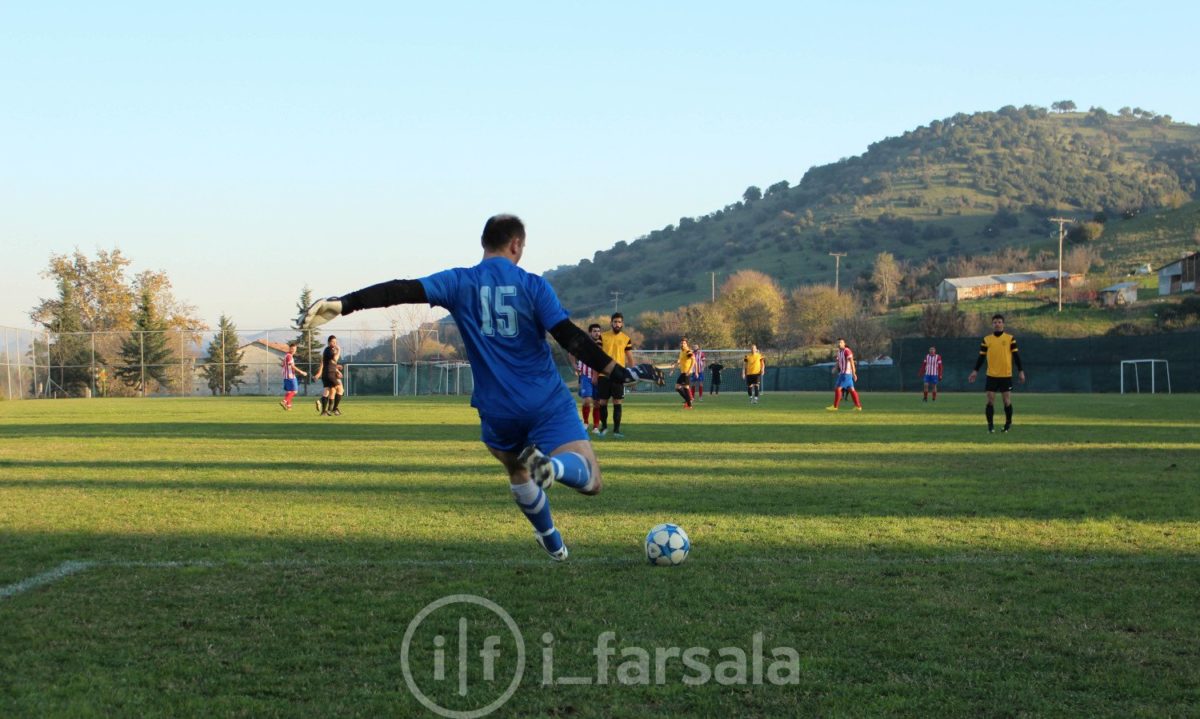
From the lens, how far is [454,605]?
19.1 ft

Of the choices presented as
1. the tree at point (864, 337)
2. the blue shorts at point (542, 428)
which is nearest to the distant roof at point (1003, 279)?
the tree at point (864, 337)

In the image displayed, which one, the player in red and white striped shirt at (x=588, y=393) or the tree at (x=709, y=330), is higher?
the tree at (x=709, y=330)

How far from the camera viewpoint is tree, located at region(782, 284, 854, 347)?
88.9 m

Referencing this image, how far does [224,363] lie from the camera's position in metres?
60.2

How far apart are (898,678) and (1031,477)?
27.5 feet

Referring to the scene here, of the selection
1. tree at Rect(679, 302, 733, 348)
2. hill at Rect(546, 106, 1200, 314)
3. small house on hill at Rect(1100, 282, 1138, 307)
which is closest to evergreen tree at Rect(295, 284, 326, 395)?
tree at Rect(679, 302, 733, 348)

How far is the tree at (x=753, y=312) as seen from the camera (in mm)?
91812

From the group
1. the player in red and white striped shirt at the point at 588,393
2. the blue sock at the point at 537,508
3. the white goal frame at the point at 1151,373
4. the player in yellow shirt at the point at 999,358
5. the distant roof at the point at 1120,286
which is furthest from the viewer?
the distant roof at the point at 1120,286

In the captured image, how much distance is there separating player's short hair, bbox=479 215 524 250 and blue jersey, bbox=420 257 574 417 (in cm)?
Answer: 10

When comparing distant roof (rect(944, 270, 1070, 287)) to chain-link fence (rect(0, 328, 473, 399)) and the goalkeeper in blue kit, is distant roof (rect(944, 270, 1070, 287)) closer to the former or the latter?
chain-link fence (rect(0, 328, 473, 399))

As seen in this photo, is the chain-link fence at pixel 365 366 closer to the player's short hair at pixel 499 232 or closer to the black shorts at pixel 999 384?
the black shorts at pixel 999 384

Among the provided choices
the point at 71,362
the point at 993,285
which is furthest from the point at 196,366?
the point at 993,285

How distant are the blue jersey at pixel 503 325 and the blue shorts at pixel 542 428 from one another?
0.05m

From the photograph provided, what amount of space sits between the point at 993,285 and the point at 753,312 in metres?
29.0
